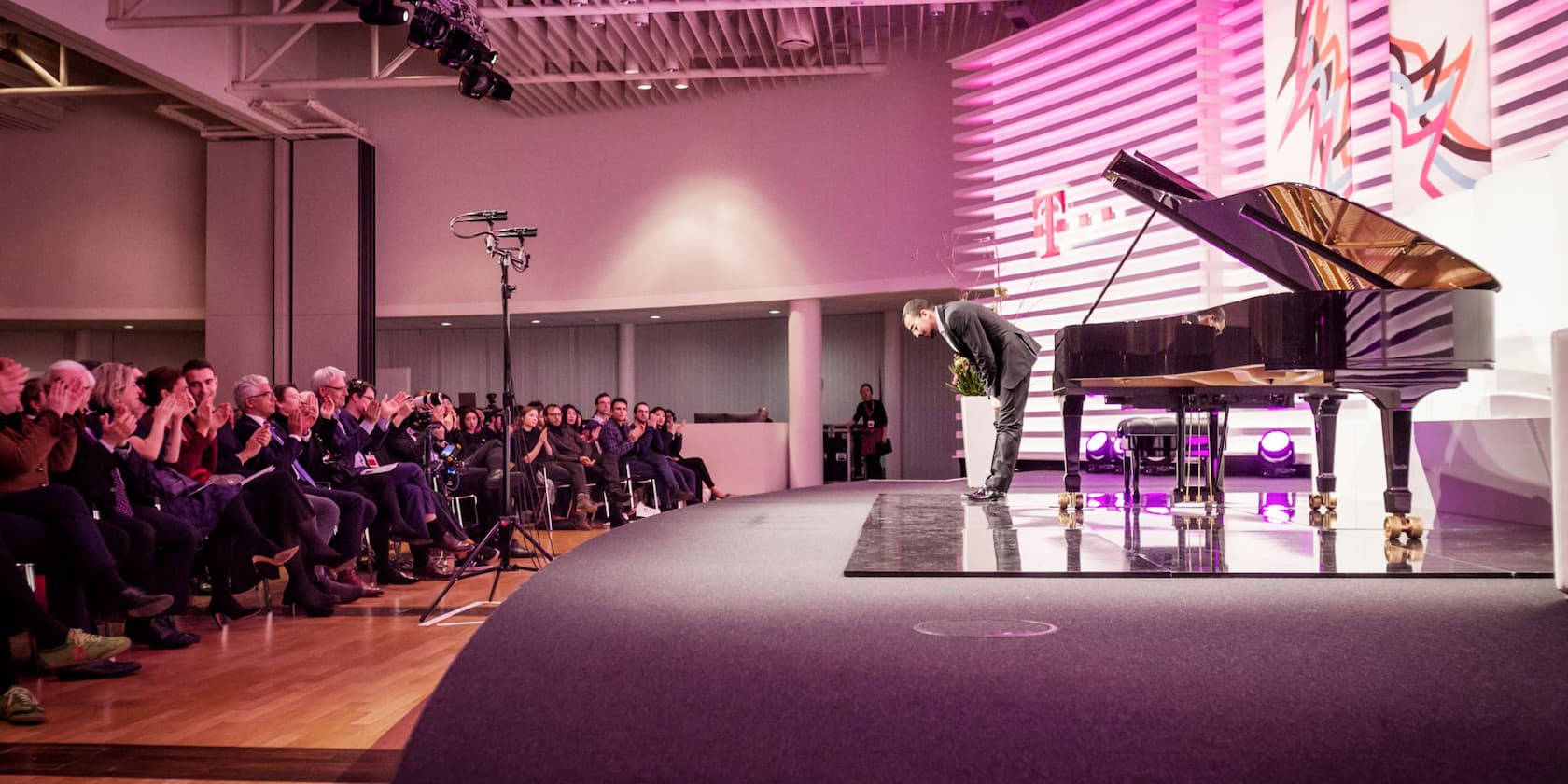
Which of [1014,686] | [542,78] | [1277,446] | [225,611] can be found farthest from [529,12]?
[1014,686]

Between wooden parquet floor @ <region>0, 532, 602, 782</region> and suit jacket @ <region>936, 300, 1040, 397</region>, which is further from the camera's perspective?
suit jacket @ <region>936, 300, 1040, 397</region>

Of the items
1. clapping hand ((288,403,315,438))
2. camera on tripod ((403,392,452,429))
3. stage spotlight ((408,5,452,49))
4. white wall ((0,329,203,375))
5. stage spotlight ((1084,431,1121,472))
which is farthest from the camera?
white wall ((0,329,203,375))

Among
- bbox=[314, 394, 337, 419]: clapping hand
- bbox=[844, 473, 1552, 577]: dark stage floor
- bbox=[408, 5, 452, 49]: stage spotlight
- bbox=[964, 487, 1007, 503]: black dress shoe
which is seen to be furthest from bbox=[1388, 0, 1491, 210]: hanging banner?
bbox=[408, 5, 452, 49]: stage spotlight

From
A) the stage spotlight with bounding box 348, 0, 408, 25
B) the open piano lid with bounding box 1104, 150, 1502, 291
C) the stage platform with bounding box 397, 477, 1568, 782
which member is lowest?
the stage platform with bounding box 397, 477, 1568, 782

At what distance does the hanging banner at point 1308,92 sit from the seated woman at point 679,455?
5.97 m

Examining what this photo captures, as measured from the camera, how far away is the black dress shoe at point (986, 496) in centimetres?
495

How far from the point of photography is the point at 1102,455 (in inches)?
356

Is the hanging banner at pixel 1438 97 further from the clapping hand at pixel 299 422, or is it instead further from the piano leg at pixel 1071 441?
the clapping hand at pixel 299 422

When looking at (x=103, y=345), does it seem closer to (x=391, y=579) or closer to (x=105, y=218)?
(x=105, y=218)

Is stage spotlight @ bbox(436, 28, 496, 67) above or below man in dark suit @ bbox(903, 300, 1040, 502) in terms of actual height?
above

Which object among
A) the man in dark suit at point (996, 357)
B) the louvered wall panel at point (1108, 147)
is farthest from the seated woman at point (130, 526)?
the louvered wall panel at point (1108, 147)

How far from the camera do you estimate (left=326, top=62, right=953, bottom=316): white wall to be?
1098 centimetres

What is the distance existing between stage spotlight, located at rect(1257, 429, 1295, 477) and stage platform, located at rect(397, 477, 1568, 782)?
5.69 m

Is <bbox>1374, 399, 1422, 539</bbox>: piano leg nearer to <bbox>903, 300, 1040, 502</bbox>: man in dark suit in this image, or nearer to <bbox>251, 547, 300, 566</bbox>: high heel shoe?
<bbox>903, 300, 1040, 502</bbox>: man in dark suit
